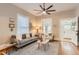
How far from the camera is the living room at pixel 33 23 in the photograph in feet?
7.82

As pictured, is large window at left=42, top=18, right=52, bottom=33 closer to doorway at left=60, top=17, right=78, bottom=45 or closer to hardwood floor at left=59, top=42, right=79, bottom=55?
doorway at left=60, top=17, right=78, bottom=45

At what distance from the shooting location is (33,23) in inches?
102

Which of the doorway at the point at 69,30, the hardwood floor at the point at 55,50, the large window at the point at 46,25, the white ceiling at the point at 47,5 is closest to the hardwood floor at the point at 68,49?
the hardwood floor at the point at 55,50

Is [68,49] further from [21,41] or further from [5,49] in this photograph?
[5,49]

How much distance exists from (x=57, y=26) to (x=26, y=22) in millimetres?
753

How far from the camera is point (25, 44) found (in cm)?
254

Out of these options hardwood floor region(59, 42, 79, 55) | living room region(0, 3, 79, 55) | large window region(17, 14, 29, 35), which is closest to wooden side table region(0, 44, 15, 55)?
living room region(0, 3, 79, 55)

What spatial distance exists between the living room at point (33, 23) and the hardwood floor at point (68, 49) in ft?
0.22

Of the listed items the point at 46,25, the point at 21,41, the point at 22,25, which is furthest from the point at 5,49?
Result: the point at 46,25

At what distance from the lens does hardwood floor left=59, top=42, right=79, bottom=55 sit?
2.37 m

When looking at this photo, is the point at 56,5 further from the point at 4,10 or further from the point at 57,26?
the point at 4,10
